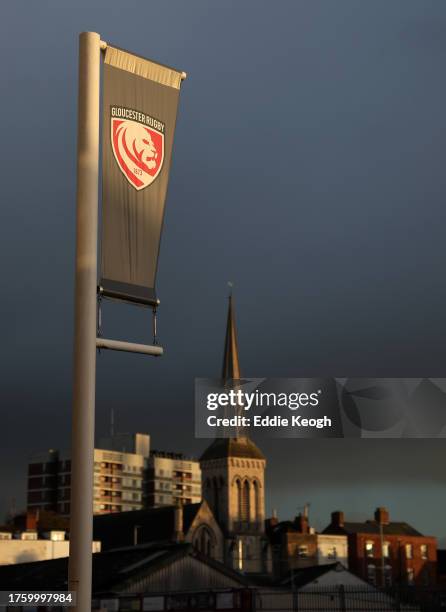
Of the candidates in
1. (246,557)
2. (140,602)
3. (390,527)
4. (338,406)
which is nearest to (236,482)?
(246,557)

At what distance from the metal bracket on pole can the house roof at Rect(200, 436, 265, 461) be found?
13881 cm

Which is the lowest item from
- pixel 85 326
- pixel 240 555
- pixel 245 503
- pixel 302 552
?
pixel 240 555

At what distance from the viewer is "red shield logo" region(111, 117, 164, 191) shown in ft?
29.3

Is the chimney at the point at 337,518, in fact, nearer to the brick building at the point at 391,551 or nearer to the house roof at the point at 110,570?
the brick building at the point at 391,551

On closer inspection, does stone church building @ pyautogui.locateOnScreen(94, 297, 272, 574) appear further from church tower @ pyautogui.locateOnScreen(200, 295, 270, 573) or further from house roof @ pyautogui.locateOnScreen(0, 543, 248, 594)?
house roof @ pyautogui.locateOnScreen(0, 543, 248, 594)

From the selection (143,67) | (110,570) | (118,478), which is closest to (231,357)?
(118,478)

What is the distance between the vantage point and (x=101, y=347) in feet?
28.2

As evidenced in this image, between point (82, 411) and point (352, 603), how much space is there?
2183 inches

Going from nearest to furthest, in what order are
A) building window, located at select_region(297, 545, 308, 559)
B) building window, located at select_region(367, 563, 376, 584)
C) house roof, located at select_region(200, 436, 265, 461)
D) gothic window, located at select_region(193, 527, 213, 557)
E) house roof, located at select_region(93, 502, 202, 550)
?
building window, located at select_region(367, 563, 376, 584), house roof, located at select_region(93, 502, 202, 550), gothic window, located at select_region(193, 527, 213, 557), building window, located at select_region(297, 545, 308, 559), house roof, located at select_region(200, 436, 265, 461)

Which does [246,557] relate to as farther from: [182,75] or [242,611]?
[182,75]

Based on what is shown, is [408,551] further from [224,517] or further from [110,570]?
[110,570]

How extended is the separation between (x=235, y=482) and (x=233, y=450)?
551cm

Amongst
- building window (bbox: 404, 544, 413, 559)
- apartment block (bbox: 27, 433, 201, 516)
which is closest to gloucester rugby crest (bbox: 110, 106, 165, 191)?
building window (bbox: 404, 544, 413, 559)

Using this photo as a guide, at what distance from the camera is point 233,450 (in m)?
147
